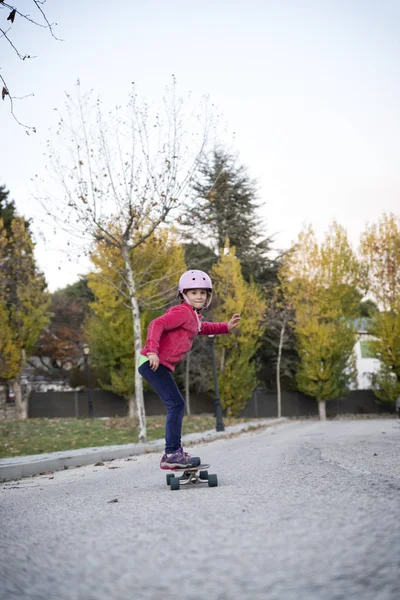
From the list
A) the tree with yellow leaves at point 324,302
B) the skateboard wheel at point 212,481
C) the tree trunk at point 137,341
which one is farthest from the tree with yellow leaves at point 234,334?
the skateboard wheel at point 212,481

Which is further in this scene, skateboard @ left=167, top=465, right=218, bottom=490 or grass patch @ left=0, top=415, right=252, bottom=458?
grass patch @ left=0, top=415, right=252, bottom=458

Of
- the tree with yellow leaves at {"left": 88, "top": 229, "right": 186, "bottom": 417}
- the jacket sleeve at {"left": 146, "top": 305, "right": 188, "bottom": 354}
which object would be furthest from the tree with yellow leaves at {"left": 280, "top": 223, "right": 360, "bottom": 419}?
the jacket sleeve at {"left": 146, "top": 305, "right": 188, "bottom": 354}

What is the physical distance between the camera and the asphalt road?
2131mm

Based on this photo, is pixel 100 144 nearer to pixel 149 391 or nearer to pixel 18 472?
pixel 18 472

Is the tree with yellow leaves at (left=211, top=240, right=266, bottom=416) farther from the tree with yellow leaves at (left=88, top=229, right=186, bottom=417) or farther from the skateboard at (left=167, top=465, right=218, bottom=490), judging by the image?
the skateboard at (left=167, top=465, right=218, bottom=490)

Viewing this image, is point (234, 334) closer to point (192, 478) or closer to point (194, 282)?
point (194, 282)

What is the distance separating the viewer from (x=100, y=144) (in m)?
17.7

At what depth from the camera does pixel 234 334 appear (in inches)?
1388

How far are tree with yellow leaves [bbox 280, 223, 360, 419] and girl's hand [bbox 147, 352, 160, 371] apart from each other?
32649 millimetres

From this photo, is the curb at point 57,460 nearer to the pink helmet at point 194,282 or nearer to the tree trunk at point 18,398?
the pink helmet at point 194,282

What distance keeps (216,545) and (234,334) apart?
32645mm

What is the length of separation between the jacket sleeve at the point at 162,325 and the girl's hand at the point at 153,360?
0.14 ft

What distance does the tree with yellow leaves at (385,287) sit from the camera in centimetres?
3759

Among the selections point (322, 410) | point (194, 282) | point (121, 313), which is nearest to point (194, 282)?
point (194, 282)
